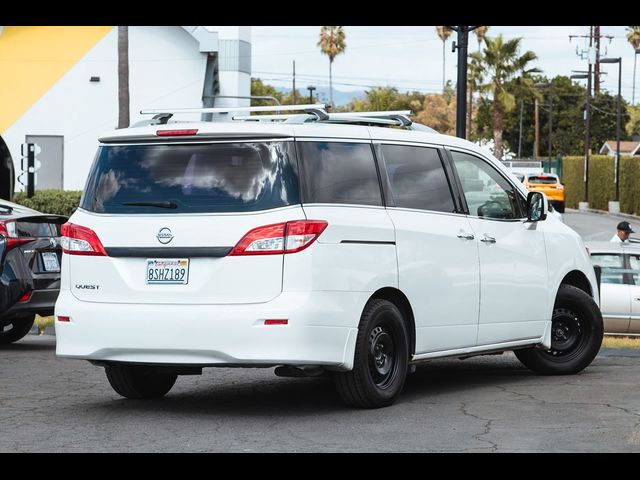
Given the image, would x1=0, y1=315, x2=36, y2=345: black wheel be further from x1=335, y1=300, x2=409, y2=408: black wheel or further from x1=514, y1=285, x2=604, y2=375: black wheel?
x1=335, y1=300, x2=409, y2=408: black wheel

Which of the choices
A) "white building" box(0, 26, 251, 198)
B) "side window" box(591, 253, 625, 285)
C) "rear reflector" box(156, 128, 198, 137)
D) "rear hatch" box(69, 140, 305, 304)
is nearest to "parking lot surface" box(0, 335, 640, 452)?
"rear hatch" box(69, 140, 305, 304)

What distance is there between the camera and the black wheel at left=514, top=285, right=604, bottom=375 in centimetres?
1148

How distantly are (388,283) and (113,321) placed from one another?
1.87 meters

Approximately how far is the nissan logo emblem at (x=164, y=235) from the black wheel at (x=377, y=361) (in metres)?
1.39

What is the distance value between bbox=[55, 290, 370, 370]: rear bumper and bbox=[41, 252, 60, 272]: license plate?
196 inches

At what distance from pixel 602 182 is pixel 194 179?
58.8 meters

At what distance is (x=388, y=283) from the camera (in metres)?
9.16

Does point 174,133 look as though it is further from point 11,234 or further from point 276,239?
point 11,234

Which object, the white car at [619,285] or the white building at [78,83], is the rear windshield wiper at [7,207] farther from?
the white building at [78,83]

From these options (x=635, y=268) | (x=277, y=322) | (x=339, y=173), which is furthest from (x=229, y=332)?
(x=635, y=268)

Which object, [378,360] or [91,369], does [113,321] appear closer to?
[378,360]

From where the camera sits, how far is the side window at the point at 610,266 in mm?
22594

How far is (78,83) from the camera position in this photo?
41.8 meters
